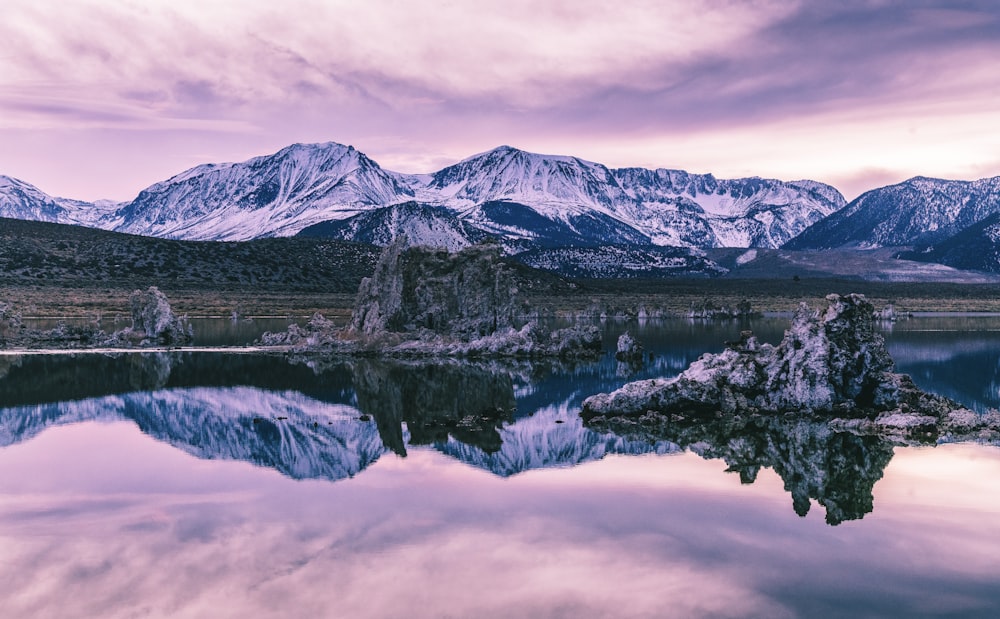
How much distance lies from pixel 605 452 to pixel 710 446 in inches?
163

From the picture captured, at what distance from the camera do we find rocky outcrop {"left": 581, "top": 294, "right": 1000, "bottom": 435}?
130ft

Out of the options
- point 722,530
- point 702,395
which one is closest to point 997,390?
point 702,395

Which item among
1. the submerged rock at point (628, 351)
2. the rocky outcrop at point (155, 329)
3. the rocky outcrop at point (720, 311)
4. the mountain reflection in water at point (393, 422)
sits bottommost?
the rocky outcrop at point (720, 311)

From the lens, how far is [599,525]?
2317cm

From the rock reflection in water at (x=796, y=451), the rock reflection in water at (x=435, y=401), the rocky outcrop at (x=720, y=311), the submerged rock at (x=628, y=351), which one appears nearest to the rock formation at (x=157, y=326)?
the rock reflection in water at (x=435, y=401)

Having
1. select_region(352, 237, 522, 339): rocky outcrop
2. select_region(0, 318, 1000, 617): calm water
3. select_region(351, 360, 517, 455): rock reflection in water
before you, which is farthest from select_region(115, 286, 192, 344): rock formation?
select_region(0, 318, 1000, 617): calm water

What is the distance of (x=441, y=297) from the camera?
81.0 m

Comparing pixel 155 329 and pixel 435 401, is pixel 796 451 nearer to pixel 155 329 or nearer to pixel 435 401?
pixel 435 401

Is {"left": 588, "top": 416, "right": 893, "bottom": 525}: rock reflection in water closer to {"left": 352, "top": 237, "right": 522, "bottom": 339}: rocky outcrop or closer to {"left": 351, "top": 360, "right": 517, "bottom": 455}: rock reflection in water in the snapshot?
{"left": 351, "top": 360, "right": 517, "bottom": 455}: rock reflection in water

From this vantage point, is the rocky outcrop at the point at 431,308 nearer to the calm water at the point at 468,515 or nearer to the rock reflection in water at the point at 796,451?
the calm water at the point at 468,515

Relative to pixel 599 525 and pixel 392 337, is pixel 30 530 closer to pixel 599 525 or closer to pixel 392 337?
pixel 599 525

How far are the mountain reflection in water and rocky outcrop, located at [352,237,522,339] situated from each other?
16.3 meters

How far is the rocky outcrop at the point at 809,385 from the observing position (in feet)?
130

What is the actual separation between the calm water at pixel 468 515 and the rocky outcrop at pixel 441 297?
34186mm
